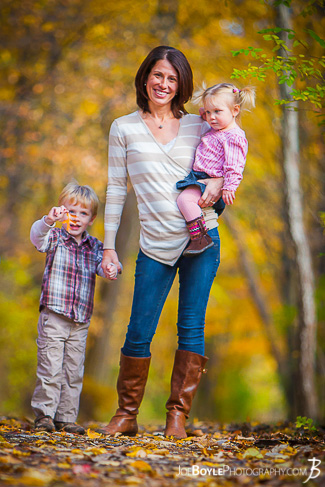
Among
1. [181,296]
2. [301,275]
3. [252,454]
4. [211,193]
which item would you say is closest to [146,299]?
[181,296]

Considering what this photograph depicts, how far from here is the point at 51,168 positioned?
37.2ft

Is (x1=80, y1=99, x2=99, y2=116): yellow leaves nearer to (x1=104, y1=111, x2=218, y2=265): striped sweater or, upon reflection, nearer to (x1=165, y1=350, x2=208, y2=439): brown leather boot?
(x1=104, y1=111, x2=218, y2=265): striped sweater

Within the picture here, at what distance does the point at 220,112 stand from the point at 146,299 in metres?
1.19

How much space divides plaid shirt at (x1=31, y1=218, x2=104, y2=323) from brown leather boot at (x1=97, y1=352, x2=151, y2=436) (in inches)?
18.1

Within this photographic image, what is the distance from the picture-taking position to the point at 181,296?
141 inches

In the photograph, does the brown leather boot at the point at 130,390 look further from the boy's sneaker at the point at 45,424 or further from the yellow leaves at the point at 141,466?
the yellow leaves at the point at 141,466

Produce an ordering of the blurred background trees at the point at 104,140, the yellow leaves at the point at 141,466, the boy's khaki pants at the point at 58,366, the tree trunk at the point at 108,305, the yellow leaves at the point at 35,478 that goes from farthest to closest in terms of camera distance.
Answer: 1. the tree trunk at the point at 108,305
2. the blurred background trees at the point at 104,140
3. the boy's khaki pants at the point at 58,366
4. the yellow leaves at the point at 141,466
5. the yellow leaves at the point at 35,478

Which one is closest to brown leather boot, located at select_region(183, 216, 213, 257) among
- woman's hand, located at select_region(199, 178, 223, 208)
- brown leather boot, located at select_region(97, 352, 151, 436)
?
woman's hand, located at select_region(199, 178, 223, 208)

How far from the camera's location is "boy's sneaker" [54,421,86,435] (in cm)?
366

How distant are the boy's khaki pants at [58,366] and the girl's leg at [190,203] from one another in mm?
1067

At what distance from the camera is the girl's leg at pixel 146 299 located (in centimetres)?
352

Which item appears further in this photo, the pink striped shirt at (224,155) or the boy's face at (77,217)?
the boy's face at (77,217)

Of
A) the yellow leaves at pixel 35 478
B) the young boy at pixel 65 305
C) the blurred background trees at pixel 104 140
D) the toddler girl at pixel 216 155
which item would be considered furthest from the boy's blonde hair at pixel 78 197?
the blurred background trees at pixel 104 140

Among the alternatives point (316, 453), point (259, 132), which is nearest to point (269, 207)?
point (259, 132)
